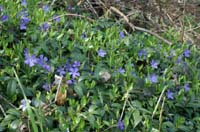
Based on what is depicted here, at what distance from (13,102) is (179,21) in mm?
2376

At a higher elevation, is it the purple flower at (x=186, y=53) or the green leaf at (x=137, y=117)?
the purple flower at (x=186, y=53)

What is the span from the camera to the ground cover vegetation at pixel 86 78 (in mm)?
1682

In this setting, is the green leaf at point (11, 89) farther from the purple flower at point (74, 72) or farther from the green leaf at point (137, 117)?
the green leaf at point (137, 117)

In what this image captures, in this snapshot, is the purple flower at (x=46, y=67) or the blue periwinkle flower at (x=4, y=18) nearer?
the purple flower at (x=46, y=67)

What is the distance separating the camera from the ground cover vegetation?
1682 millimetres

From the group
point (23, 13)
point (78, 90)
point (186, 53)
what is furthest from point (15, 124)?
point (186, 53)

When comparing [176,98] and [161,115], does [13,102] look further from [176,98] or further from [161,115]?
[176,98]

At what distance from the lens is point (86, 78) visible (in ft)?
6.15

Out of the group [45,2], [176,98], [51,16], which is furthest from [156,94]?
[45,2]

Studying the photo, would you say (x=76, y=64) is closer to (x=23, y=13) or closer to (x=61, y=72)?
(x=61, y=72)

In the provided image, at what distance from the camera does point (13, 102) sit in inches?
67.2

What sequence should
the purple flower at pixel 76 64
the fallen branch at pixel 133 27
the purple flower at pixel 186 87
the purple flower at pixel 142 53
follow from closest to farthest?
the purple flower at pixel 76 64 < the purple flower at pixel 186 87 < the purple flower at pixel 142 53 < the fallen branch at pixel 133 27

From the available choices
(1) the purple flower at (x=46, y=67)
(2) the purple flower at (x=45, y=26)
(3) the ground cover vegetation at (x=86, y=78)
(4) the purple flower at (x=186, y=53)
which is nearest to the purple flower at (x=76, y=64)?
(3) the ground cover vegetation at (x=86, y=78)

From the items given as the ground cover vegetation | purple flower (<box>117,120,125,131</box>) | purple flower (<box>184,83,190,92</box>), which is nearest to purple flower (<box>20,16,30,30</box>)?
the ground cover vegetation
